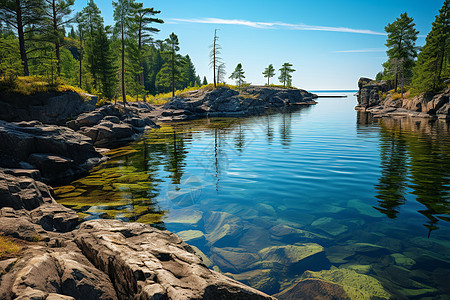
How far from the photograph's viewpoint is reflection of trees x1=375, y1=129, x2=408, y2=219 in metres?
8.06

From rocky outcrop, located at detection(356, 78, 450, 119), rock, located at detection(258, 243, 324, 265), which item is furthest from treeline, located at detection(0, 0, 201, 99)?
rocky outcrop, located at detection(356, 78, 450, 119)

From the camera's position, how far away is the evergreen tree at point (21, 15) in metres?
21.8

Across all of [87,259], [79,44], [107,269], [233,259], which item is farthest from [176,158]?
[79,44]

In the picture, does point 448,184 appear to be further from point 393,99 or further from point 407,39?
point 407,39

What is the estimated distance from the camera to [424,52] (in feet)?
148

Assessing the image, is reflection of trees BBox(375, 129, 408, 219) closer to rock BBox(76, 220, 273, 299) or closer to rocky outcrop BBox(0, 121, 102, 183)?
rock BBox(76, 220, 273, 299)

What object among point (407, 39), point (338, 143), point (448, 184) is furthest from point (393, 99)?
point (448, 184)

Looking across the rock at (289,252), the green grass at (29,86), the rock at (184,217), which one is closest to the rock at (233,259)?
the rock at (289,252)

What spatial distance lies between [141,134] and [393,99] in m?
53.0

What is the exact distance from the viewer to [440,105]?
127 feet

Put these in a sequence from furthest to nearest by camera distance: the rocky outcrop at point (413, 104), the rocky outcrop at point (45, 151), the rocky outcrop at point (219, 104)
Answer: the rocky outcrop at point (219, 104) < the rocky outcrop at point (413, 104) < the rocky outcrop at point (45, 151)

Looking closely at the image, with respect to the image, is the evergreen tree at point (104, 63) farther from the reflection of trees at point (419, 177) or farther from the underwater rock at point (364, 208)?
the underwater rock at point (364, 208)

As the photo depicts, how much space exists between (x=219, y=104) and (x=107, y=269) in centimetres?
5757

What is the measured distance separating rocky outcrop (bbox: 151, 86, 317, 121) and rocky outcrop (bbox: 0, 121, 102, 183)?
1134 inches
